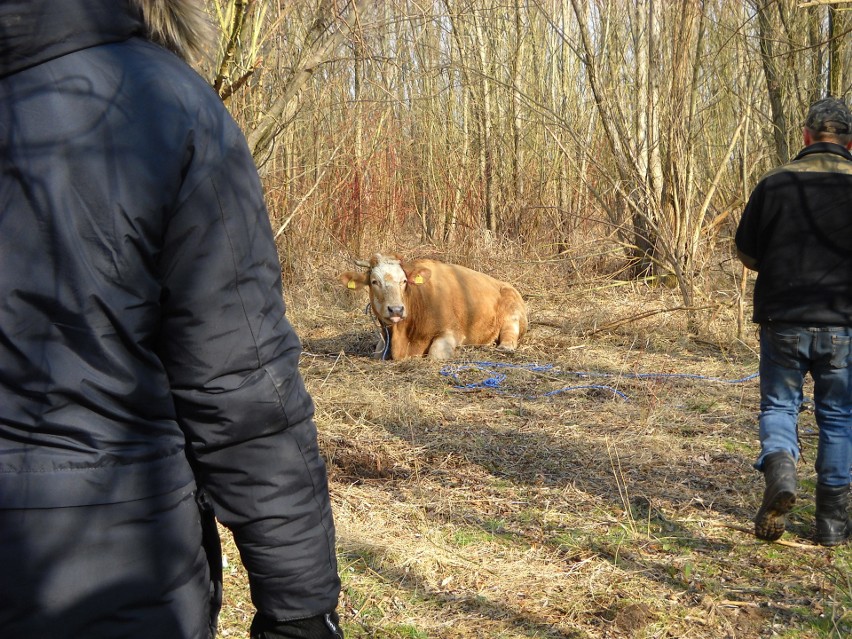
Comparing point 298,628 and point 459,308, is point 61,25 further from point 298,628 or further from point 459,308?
point 459,308

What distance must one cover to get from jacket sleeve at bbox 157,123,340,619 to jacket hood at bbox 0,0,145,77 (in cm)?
25

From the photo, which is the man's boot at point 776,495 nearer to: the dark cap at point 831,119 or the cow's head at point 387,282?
the dark cap at point 831,119

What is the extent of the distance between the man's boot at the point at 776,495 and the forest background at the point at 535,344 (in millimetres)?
183

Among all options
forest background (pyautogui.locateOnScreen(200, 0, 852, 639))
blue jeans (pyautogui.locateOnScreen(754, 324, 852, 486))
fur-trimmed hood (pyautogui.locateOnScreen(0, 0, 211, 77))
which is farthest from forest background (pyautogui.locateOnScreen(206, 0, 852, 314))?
fur-trimmed hood (pyautogui.locateOnScreen(0, 0, 211, 77))

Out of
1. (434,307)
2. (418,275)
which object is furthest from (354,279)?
(434,307)

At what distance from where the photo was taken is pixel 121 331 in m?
1.56

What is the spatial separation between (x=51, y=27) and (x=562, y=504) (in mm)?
4386

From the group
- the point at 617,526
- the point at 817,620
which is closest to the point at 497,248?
the point at 617,526

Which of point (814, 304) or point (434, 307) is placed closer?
point (814, 304)

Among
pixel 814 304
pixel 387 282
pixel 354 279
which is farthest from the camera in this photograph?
pixel 354 279

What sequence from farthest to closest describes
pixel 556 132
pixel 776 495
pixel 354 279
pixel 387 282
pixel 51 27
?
pixel 556 132
pixel 354 279
pixel 387 282
pixel 776 495
pixel 51 27

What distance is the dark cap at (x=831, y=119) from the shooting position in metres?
4.70

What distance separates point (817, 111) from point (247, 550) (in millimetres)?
4138

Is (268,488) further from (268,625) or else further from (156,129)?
(156,129)
